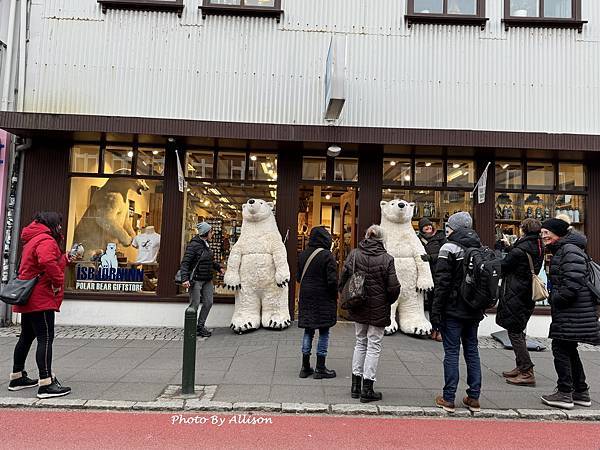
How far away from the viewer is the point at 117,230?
9930 millimetres

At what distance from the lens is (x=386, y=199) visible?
32.6 feet

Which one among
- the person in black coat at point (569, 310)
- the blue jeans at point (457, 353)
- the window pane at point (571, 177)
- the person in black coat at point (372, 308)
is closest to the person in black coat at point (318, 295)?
the person in black coat at point (372, 308)

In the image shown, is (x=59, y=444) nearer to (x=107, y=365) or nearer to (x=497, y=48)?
(x=107, y=365)

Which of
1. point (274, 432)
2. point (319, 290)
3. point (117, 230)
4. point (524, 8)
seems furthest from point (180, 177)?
point (524, 8)

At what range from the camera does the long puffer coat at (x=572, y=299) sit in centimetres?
516

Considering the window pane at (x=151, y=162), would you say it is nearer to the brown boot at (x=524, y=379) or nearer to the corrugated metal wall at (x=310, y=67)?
the corrugated metal wall at (x=310, y=67)

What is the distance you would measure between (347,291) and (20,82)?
820 centimetres

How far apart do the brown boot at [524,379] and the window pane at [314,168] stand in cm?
538

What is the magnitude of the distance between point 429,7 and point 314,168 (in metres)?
4.19

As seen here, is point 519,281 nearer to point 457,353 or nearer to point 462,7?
point 457,353

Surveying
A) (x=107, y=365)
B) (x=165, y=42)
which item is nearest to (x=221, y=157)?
(x=165, y=42)

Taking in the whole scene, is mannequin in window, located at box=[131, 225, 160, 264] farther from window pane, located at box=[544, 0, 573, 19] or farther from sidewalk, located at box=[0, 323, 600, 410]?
window pane, located at box=[544, 0, 573, 19]

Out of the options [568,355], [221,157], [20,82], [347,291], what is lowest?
[568,355]

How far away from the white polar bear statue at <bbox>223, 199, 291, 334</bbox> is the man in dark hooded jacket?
3.88 m
